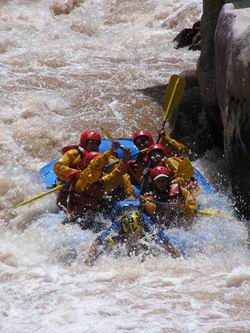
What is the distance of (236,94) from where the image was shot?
220 inches

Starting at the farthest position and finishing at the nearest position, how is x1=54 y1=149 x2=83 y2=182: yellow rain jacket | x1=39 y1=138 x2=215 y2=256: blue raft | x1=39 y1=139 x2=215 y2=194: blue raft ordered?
1. x1=39 y1=139 x2=215 y2=194: blue raft
2. x1=54 y1=149 x2=83 y2=182: yellow rain jacket
3. x1=39 y1=138 x2=215 y2=256: blue raft

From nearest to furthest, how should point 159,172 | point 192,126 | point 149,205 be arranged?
point 149,205
point 159,172
point 192,126

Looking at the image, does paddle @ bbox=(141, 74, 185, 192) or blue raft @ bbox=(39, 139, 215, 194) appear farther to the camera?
paddle @ bbox=(141, 74, 185, 192)

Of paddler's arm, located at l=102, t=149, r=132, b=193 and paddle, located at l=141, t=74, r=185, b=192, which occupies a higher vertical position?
paddle, located at l=141, t=74, r=185, b=192

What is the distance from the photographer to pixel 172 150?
6453mm

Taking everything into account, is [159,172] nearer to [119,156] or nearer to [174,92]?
[119,156]

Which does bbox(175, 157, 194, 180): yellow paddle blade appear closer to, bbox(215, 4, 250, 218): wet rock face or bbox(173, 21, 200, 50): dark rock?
bbox(215, 4, 250, 218): wet rock face

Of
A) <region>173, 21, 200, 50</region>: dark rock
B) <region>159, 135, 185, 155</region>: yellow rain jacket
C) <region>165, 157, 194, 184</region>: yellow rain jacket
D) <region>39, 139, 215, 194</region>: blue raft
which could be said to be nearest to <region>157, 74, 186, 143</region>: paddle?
<region>159, 135, 185, 155</region>: yellow rain jacket

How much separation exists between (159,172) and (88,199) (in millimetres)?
639

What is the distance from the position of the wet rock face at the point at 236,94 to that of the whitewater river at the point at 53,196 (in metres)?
0.32

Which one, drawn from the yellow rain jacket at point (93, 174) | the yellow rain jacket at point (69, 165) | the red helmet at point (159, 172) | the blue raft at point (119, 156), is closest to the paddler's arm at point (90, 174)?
the yellow rain jacket at point (93, 174)

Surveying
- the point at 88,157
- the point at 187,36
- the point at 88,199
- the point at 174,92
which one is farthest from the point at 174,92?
the point at 187,36

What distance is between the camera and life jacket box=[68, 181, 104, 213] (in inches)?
216

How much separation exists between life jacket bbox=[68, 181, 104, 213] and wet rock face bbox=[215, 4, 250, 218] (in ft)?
3.94
